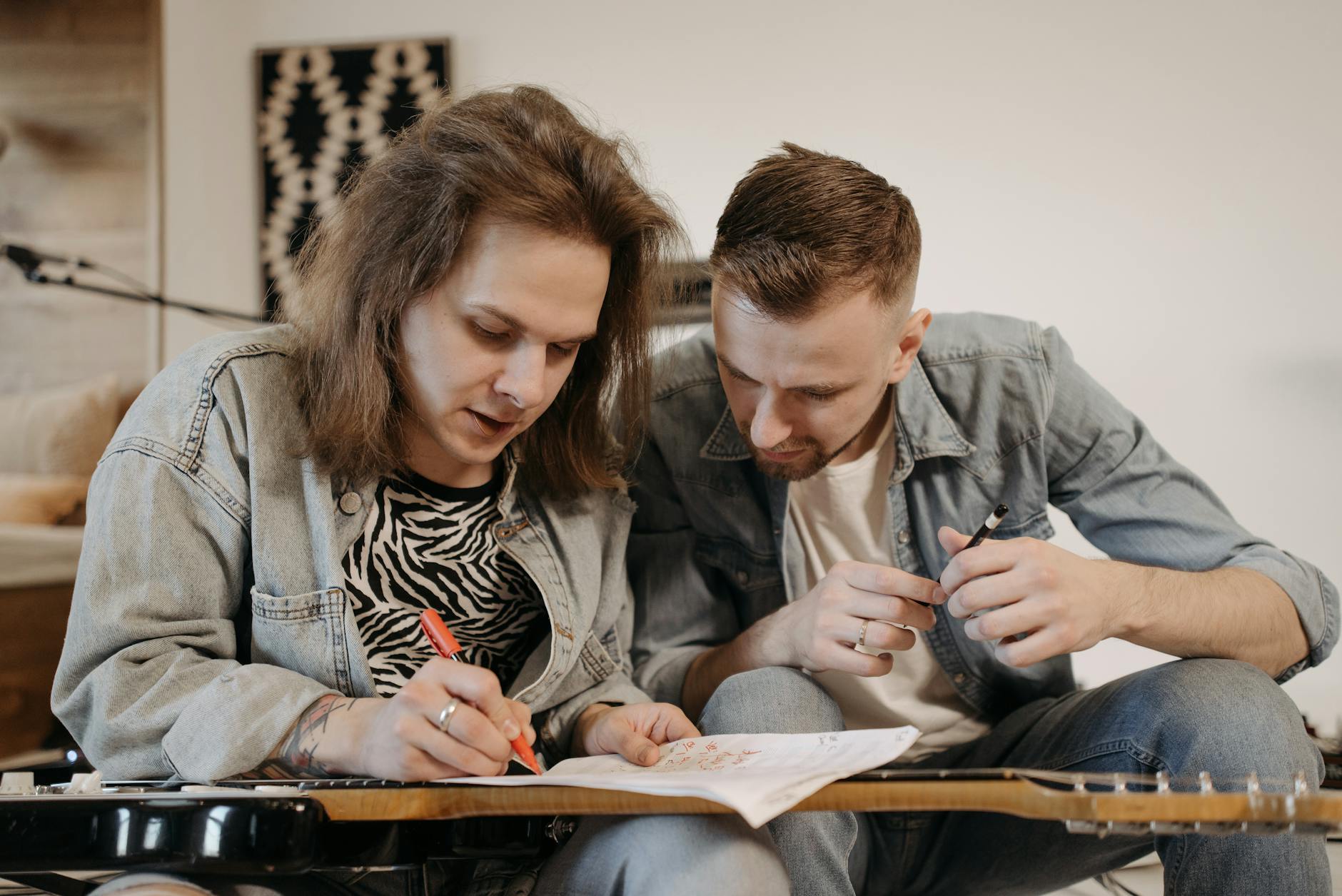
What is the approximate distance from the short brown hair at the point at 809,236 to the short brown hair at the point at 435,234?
0.33 ft

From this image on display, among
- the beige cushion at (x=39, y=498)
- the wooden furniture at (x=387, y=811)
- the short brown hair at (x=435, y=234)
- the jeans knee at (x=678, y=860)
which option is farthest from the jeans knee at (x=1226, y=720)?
the beige cushion at (x=39, y=498)

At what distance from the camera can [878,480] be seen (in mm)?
1484

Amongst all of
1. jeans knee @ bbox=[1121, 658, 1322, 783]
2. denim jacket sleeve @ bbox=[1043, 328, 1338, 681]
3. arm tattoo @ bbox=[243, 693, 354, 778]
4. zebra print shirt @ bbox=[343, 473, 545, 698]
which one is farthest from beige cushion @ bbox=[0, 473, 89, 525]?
jeans knee @ bbox=[1121, 658, 1322, 783]

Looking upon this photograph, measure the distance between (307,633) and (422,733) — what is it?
27cm

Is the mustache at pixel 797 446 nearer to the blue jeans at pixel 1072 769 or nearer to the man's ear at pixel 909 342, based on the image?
the man's ear at pixel 909 342

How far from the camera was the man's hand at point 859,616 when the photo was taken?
1129 millimetres

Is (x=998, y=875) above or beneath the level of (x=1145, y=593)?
beneath

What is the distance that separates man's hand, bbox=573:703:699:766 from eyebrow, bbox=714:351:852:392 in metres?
0.38

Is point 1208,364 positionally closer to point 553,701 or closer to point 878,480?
point 878,480

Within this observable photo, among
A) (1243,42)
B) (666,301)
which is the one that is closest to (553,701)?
(666,301)

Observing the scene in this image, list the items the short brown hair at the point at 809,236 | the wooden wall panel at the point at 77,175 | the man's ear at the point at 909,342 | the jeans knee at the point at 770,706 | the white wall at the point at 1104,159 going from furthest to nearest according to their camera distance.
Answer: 1. the wooden wall panel at the point at 77,175
2. the white wall at the point at 1104,159
3. the man's ear at the point at 909,342
4. the short brown hair at the point at 809,236
5. the jeans knee at the point at 770,706

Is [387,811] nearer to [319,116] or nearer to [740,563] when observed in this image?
[740,563]

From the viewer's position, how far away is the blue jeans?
1.01m

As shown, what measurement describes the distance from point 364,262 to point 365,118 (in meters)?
1.92
